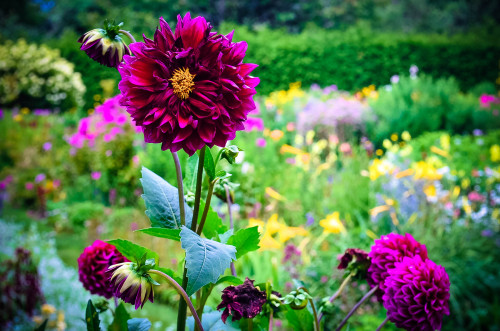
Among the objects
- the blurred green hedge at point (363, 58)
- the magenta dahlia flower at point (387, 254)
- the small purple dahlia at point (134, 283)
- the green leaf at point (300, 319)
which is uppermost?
the small purple dahlia at point (134, 283)

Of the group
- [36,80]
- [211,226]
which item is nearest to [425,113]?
[211,226]

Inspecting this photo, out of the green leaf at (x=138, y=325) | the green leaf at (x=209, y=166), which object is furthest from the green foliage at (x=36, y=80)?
the green leaf at (x=209, y=166)

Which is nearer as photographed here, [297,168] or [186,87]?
[186,87]

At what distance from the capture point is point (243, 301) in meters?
0.57

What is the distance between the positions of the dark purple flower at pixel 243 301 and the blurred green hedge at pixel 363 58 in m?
7.36

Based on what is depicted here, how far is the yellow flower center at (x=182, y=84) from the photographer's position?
50 cm

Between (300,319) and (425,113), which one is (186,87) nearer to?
(300,319)

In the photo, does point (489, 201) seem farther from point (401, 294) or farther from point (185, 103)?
point (185, 103)

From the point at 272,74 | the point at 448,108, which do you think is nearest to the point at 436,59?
the point at 272,74

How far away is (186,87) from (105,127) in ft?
13.4

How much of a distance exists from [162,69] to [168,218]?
223mm

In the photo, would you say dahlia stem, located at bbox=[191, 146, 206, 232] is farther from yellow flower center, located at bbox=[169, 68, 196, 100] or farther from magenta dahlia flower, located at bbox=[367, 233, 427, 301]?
magenta dahlia flower, located at bbox=[367, 233, 427, 301]

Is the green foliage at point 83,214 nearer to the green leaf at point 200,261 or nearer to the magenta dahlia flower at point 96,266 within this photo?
the magenta dahlia flower at point 96,266

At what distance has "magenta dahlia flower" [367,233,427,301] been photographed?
2.14 ft
